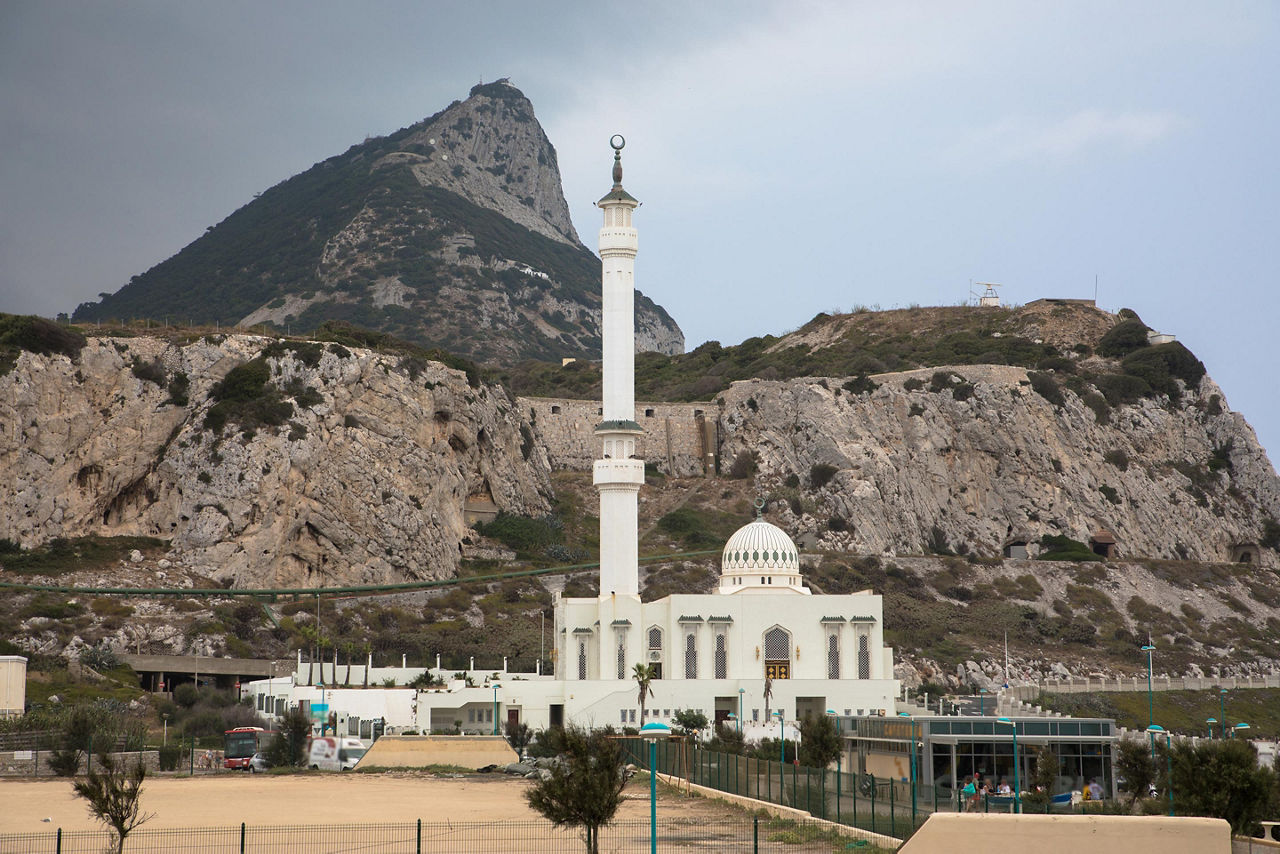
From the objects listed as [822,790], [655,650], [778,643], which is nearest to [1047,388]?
[778,643]

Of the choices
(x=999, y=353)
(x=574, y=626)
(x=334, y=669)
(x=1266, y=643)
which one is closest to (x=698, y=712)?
(x=574, y=626)

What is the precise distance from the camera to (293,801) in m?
39.6

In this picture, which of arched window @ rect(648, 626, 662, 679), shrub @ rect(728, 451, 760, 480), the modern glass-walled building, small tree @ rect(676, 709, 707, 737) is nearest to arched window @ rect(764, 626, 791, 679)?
arched window @ rect(648, 626, 662, 679)

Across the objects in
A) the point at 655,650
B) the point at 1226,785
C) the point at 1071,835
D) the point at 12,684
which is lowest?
the point at 1071,835

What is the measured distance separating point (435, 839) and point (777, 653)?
41.3 meters

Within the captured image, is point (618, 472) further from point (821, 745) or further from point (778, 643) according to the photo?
point (821, 745)

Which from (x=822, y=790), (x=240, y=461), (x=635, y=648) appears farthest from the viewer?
(x=240, y=461)

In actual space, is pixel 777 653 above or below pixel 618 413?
below

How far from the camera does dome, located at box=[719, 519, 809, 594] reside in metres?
73.6

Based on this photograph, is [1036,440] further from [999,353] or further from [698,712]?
[698,712]

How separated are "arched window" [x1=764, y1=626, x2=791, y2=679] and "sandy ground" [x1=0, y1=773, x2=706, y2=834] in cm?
2458

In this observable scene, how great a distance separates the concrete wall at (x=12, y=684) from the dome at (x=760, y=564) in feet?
111

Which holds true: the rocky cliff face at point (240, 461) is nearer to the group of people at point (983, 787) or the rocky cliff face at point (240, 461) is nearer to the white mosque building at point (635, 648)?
the white mosque building at point (635, 648)

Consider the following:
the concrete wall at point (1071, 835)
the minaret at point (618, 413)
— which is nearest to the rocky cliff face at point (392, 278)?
the minaret at point (618, 413)
